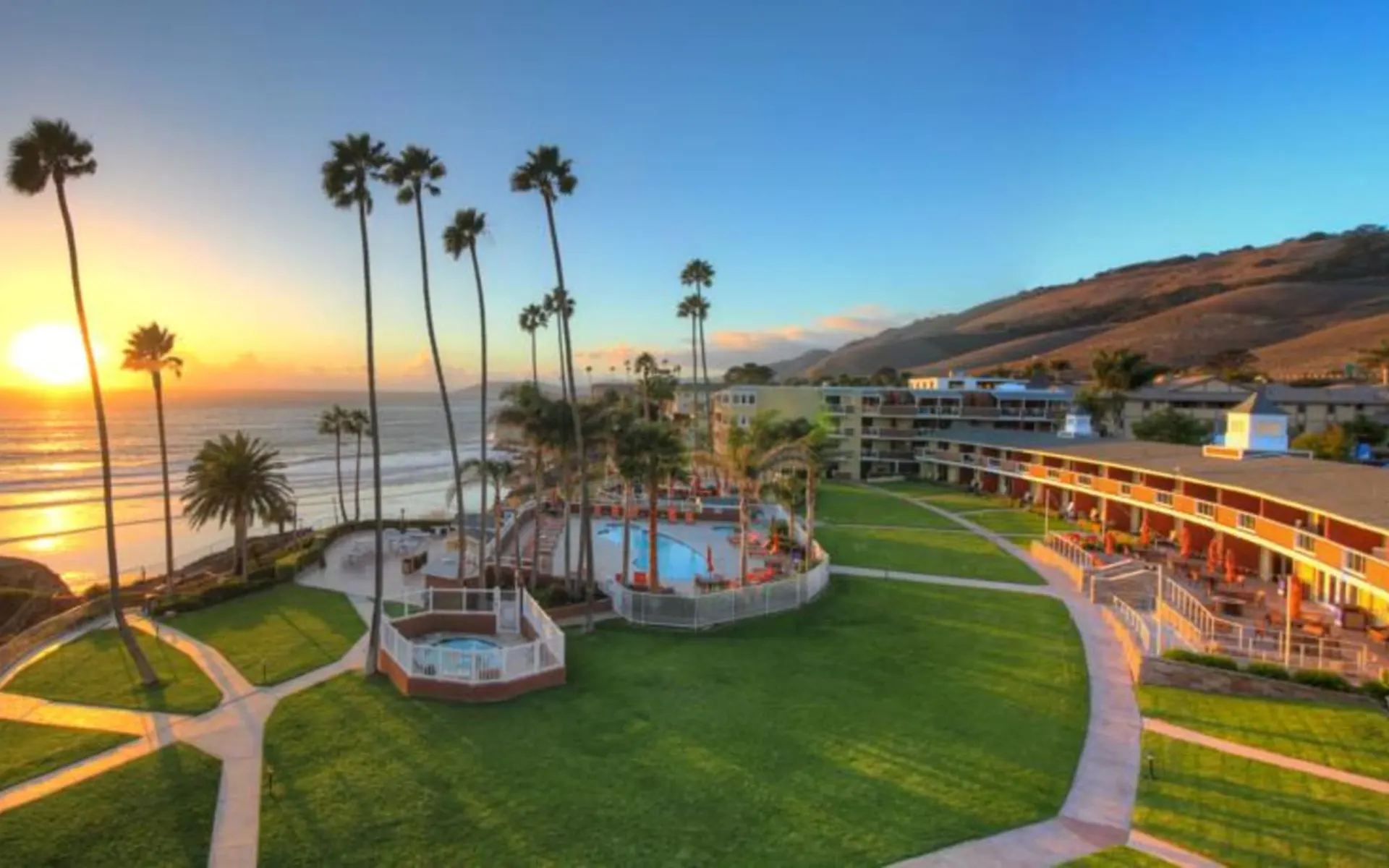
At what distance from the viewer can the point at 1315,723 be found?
16.5 meters

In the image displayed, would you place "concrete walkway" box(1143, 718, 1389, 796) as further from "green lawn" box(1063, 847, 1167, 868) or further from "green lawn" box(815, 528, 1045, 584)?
"green lawn" box(815, 528, 1045, 584)

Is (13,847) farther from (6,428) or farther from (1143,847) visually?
(6,428)

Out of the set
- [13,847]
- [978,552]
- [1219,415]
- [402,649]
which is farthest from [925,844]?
[1219,415]

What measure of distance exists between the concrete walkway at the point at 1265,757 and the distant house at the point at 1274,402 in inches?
1906

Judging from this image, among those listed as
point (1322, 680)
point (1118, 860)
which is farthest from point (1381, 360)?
point (1118, 860)

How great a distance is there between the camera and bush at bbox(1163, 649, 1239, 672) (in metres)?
18.6

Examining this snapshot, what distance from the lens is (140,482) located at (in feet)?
258

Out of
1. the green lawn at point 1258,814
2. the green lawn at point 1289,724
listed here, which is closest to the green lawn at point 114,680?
the green lawn at point 1258,814

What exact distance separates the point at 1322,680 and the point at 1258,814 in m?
6.97

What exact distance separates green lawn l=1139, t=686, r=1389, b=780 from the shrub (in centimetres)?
46

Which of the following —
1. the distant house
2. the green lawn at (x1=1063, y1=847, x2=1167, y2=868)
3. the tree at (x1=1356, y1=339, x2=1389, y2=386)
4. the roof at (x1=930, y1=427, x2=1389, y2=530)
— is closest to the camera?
the green lawn at (x1=1063, y1=847, x2=1167, y2=868)

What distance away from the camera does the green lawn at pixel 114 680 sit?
60.2ft

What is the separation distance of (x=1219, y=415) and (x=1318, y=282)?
17728 cm

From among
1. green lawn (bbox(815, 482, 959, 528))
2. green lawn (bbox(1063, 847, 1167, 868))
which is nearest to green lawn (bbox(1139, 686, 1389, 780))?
green lawn (bbox(1063, 847, 1167, 868))
